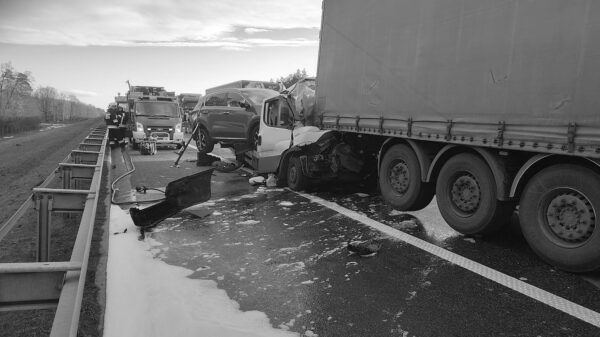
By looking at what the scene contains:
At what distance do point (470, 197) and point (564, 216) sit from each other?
1260mm

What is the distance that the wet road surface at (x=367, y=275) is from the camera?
3.48 metres

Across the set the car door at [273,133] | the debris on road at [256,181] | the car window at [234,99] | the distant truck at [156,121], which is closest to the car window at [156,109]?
the distant truck at [156,121]

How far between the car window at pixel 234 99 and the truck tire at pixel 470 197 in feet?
29.2

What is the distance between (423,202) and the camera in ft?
21.7

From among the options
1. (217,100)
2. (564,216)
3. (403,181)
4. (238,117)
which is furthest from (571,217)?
(217,100)

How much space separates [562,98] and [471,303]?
2.14 meters

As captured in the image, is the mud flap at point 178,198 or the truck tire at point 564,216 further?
the mud flap at point 178,198

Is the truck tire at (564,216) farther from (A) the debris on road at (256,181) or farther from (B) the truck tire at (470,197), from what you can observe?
(A) the debris on road at (256,181)

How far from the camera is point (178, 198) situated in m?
6.98

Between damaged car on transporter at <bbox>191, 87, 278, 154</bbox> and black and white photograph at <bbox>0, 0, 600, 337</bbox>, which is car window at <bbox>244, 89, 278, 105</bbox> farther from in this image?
black and white photograph at <bbox>0, 0, 600, 337</bbox>

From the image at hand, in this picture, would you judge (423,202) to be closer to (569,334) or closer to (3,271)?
(569,334)

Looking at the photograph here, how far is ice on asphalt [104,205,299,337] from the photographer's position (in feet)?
11.0

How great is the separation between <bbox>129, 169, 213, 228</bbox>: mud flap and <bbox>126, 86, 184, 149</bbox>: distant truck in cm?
1096

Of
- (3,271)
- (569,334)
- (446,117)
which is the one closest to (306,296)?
(569,334)
